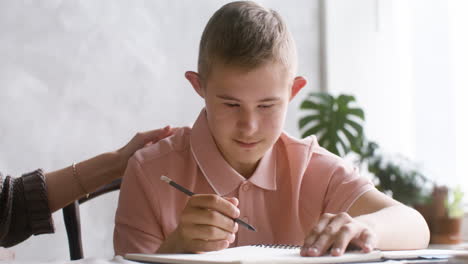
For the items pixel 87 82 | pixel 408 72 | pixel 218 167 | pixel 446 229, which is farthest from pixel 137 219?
pixel 408 72

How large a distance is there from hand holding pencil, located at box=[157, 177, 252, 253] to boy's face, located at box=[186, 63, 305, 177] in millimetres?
216

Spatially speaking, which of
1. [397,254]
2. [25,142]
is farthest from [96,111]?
[397,254]

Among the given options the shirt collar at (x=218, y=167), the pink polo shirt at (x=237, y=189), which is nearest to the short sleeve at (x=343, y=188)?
the pink polo shirt at (x=237, y=189)

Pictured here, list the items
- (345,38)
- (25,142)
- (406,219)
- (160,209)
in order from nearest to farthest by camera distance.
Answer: (406,219), (160,209), (25,142), (345,38)

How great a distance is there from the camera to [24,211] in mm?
1324

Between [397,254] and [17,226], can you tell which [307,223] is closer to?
[397,254]

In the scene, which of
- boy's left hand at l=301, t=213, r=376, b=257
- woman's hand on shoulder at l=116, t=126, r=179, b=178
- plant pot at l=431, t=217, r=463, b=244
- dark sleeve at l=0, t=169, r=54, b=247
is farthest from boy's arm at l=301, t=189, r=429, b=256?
plant pot at l=431, t=217, r=463, b=244

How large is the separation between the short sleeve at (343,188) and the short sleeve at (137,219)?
349mm

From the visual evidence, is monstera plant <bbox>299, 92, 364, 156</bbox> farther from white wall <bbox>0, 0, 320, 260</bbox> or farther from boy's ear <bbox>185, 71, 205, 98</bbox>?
boy's ear <bbox>185, 71, 205, 98</bbox>

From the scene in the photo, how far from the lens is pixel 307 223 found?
1.22 metres

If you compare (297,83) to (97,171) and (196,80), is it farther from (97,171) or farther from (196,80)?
(97,171)

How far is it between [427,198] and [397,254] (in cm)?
244

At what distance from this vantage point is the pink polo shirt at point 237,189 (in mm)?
1141

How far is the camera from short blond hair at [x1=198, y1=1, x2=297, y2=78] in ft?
3.53
